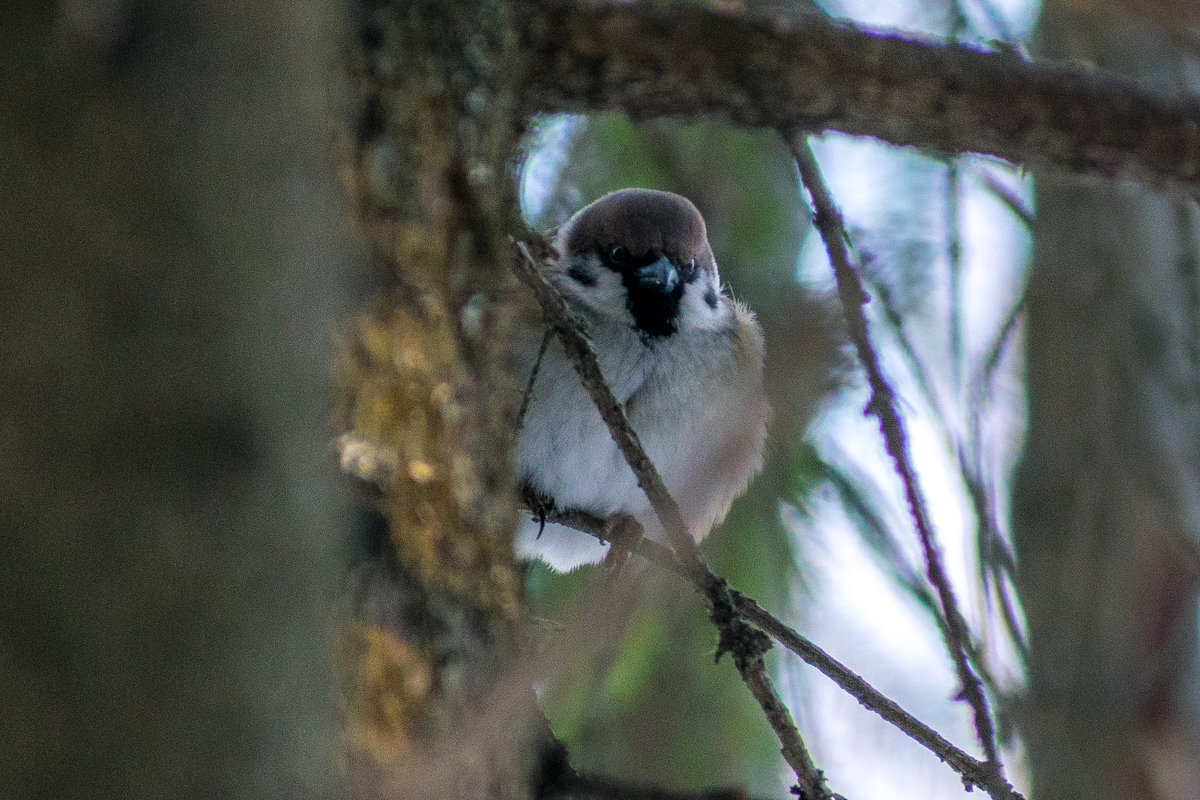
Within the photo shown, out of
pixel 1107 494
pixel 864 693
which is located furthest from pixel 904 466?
pixel 1107 494

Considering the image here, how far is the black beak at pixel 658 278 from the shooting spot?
281 centimetres

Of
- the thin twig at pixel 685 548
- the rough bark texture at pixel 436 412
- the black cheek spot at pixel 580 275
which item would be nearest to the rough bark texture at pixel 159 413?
the rough bark texture at pixel 436 412

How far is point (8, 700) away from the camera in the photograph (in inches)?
24.0

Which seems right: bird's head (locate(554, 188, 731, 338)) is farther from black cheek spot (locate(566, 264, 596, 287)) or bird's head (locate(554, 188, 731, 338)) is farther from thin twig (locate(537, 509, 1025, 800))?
thin twig (locate(537, 509, 1025, 800))

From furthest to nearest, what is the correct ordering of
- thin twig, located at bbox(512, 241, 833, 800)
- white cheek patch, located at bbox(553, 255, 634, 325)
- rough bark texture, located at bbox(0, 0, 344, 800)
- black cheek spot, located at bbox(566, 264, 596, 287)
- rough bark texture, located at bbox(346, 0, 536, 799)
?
black cheek spot, located at bbox(566, 264, 596, 287) < white cheek patch, located at bbox(553, 255, 634, 325) < thin twig, located at bbox(512, 241, 833, 800) < rough bark texture, located at bbox(346, 0, 536, 799) < rough bark texture, located at bbox(0, 0, 344, 800)

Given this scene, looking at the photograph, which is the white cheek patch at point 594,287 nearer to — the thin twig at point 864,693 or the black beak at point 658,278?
the black beak at point 658,278

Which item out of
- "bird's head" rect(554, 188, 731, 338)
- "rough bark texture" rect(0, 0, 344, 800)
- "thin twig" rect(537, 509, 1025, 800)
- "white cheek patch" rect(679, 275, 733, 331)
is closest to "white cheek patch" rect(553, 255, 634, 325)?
"bird's head" rect(554, 188, 731, 338)

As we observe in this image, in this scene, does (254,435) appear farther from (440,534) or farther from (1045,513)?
(1045,513)

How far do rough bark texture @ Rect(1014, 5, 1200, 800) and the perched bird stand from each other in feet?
2.71

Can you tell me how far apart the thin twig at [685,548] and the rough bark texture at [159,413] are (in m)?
0.71

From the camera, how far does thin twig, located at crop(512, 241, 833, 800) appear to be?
55.4 inches

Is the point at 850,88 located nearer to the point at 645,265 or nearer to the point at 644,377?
the point at 644,377

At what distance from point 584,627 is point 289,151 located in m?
0.59

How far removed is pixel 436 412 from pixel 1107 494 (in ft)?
7.81
